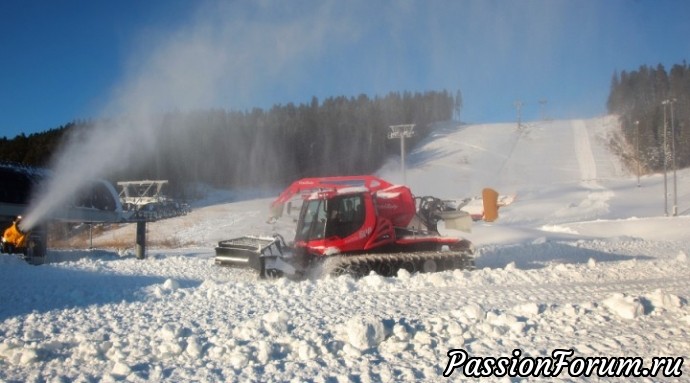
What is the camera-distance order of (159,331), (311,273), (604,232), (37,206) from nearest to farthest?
(159,331), (311,273), (37,206), (604,232)

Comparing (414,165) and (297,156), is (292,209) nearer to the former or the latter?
(297,156)

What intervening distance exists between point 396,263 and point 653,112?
70.0m

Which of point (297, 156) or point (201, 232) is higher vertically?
point (297, 156)

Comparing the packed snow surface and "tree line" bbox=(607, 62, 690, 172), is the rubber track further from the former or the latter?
"tree line" bbox=(607, 62, 690, 172)

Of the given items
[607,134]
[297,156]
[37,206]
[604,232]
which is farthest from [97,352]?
[607,134]

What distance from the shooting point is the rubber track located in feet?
38.8

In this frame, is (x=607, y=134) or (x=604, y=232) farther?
(x=607, y=134)

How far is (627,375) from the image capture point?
17.4ft

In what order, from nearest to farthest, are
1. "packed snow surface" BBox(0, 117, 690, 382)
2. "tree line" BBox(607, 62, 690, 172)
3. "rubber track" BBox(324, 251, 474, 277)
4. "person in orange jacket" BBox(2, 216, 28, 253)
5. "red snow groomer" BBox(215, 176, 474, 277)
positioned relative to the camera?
"packed snow surface" BBox(0, 117, 690, 382)
"rubber track" BBox(324, 251, 474, 277)
"red snow groomer" BBox(215, 176, 474, 277)
"person in orange jacket" BBox(2, 216, 28, 253)
"tree line" BBox(607, 62, 690, 172)

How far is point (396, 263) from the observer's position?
40.6ft

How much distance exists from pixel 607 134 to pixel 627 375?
287ft

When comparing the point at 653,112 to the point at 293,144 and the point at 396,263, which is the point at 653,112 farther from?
the point at 396,263

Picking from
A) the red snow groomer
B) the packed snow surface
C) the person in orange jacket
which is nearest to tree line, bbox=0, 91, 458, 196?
the person in orange jacket

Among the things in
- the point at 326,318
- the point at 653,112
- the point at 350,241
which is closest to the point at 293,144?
the point at 653,112
